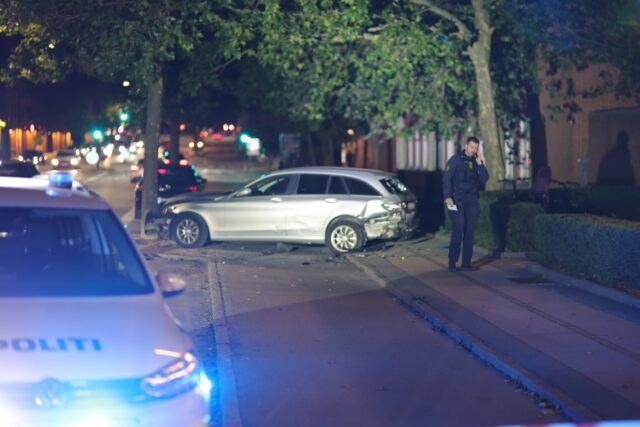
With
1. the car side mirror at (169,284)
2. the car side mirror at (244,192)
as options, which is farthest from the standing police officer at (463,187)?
the car side mirror at (169,284)

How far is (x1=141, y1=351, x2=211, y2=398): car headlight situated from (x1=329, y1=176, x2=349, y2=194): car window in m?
14.5

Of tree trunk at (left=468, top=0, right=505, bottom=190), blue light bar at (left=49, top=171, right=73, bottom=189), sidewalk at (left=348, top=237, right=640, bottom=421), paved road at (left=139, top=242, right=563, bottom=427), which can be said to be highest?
tree trunk at (left=468, top=0, right=505, bottom=190)

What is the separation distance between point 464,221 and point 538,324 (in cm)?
454

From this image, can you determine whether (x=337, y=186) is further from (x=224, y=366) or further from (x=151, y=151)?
(x=224, y=366)

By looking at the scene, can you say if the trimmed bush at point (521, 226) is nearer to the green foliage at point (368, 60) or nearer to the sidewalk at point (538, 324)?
the sidewalk at point (538, 324)

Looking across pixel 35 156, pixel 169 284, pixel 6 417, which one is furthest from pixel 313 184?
pixel 35 156

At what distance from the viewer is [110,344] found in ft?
17.4

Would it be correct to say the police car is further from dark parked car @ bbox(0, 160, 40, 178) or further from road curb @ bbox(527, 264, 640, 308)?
dark parked car @ bbox(0, 160, 40, 178)

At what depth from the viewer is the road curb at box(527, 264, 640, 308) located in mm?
12733

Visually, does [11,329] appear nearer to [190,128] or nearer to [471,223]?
[471,223]

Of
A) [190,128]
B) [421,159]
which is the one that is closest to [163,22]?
[421,159]

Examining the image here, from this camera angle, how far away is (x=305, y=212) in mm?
19906

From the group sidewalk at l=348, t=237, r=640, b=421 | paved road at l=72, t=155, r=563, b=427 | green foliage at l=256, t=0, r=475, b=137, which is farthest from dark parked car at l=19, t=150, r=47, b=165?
paved road at l=72, t=155, r=563, b=427

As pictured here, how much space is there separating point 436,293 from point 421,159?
26.2 metres
